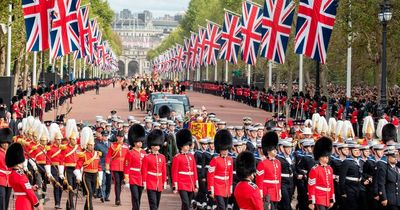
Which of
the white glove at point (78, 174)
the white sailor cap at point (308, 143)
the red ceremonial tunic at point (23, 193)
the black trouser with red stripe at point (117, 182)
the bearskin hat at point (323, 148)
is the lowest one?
the black trouser with red stripe at point (117, 182)

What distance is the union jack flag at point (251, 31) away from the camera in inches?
1884

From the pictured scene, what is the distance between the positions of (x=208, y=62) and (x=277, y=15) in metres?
31.8

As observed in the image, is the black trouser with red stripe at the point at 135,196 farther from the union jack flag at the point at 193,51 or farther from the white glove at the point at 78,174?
the union jack flag at the point at 193,51

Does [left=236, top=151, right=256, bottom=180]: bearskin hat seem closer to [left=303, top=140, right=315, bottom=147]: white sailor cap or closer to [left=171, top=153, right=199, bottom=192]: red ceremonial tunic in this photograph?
[left=171, top=153, right=199, bottom=192]: red ceremonial tunic

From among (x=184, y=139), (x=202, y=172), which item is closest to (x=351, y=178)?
(x=184, y=139)

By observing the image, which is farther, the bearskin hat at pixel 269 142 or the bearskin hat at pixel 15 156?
the bearskin hat at pixel 269 142

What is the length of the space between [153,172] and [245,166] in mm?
4594

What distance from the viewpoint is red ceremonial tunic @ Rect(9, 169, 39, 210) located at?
46.7ft

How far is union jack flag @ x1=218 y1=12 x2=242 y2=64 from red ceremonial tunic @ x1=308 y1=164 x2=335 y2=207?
3993cm

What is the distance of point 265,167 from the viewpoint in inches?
649

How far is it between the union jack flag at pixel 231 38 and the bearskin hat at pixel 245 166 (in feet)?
140

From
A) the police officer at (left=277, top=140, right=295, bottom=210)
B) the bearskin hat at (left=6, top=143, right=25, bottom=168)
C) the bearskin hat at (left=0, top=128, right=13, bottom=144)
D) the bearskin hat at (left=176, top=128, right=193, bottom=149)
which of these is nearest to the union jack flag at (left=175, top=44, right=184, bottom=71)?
the bearskin hat at (left=176, top=128, right=193, bottom=149)

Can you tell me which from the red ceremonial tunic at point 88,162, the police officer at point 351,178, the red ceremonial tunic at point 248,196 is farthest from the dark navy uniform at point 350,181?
the red ceremonial tunic at point 248,196

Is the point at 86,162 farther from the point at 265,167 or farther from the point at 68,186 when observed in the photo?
the point at 265,167
